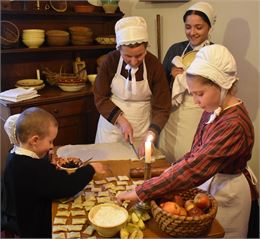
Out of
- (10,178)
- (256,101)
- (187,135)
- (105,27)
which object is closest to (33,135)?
(10,178)

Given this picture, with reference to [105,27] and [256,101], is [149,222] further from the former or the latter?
[105,27]

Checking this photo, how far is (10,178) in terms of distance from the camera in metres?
1.32

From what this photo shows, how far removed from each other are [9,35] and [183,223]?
94.3 inches

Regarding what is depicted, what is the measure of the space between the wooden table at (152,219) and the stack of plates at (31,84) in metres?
1.52

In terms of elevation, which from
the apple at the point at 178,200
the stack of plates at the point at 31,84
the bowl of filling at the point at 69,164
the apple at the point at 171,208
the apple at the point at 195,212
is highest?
the stack of plates at the point at 31,84

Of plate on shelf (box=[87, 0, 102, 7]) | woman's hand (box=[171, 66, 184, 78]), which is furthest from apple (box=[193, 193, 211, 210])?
plate on shelf (box=[87, 0, 102, 7])

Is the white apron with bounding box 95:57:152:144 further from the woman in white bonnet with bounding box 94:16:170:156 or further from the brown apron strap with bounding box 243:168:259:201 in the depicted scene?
the brown apron strap with bounding box 243:168:259:201

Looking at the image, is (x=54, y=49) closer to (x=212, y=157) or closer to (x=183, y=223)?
(x=212, y=157)

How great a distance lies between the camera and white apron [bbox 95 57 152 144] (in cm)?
207

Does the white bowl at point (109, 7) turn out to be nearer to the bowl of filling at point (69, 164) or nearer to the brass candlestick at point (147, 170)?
the bowl of filling at point (69, 164)

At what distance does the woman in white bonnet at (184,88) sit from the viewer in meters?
2.16

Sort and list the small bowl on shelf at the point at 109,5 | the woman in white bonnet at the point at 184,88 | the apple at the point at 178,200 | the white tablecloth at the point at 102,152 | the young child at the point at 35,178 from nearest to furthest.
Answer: the apple at the point at 178,200, the young child at the point at 35,178, the white tablecloth at the point at 102,152, the woman in white bonnet at the point at 184,88, the small bowl on shelf at the point at 109,5

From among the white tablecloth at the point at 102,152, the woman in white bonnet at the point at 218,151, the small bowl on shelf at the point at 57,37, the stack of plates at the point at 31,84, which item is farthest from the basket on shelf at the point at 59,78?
the woman in white bonnet at the point at 218,151

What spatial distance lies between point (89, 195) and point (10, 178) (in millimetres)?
319
